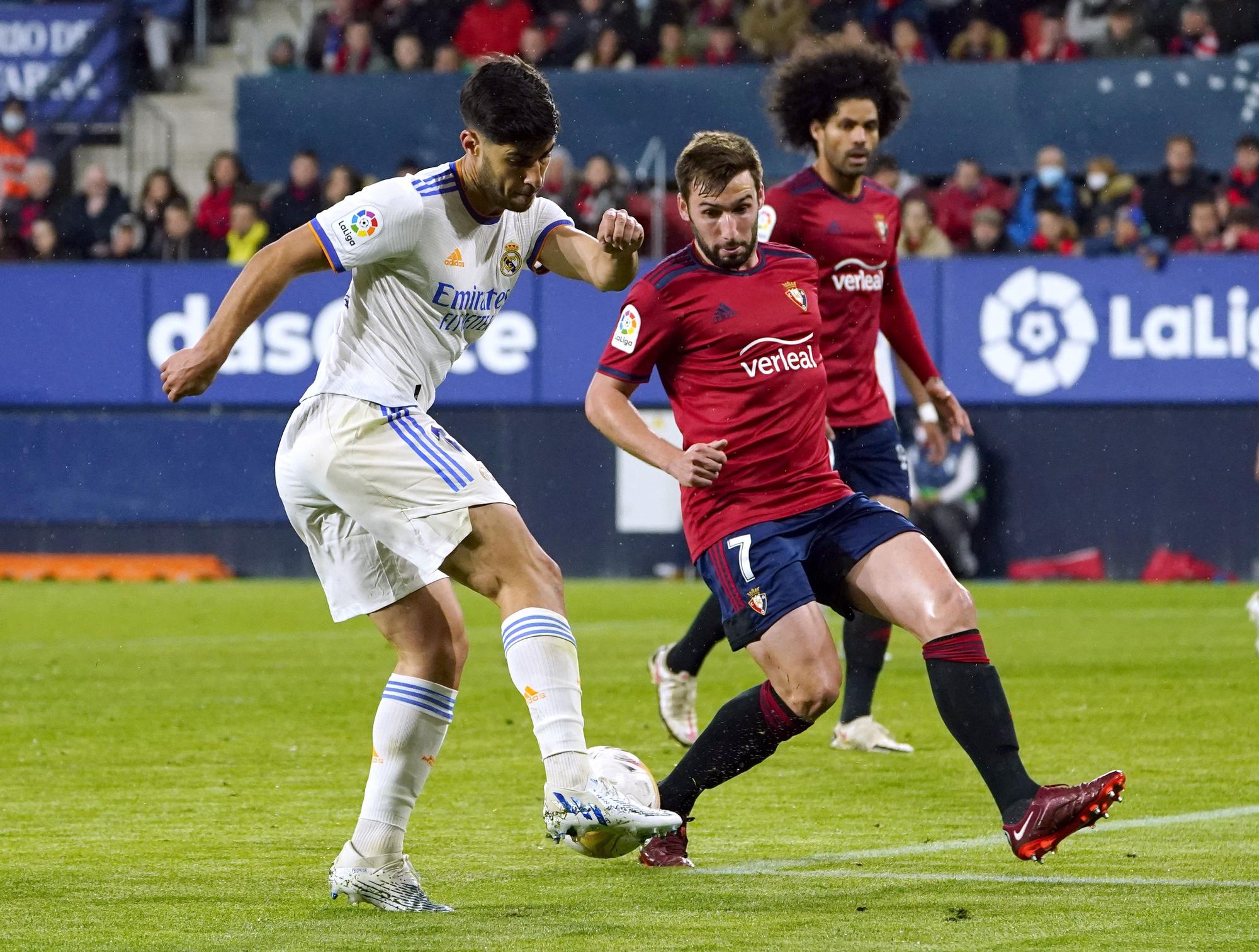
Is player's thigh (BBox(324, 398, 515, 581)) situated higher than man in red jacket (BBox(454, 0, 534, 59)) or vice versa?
man in red jacket (BBox(454, 0, 534, 59))

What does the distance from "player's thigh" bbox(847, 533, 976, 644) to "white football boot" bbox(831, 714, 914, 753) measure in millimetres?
2464

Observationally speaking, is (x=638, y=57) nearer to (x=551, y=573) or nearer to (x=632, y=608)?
(x=632, y=608)

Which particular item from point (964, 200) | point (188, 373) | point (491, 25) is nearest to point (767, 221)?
point (188, 373)

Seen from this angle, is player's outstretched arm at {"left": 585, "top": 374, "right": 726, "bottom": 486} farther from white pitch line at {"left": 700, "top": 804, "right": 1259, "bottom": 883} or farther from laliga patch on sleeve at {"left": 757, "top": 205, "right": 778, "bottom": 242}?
laliga patch on sleeve at {"left": 757, "top": 205, "right": 778, "bottom": 242}

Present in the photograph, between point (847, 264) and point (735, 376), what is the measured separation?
6.45 ft

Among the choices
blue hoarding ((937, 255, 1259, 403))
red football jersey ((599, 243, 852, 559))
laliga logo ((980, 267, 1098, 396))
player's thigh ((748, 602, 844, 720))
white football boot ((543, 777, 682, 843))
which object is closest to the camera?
white football boot ((543, 777, 682, 843))

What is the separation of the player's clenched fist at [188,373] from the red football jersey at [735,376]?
1187mm

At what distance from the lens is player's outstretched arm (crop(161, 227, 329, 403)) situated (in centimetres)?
465

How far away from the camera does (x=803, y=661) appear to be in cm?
526

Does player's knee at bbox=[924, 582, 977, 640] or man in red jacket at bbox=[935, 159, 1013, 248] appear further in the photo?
man in red jacket at bbox=[935, 159, 1013, 248]

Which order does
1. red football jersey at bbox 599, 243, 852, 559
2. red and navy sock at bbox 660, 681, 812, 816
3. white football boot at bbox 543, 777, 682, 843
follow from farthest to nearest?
1. red football jersey at bbox 599, 243, 852, 559
2. red and navy sock at bbox 660, 681, 812, 816
3. white football boot at bbox 543, 777, 682, 843

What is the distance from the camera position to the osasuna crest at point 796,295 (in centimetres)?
561

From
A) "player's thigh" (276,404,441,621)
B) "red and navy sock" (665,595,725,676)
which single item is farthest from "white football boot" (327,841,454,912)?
"red and navy sock" (665,595,725,676)

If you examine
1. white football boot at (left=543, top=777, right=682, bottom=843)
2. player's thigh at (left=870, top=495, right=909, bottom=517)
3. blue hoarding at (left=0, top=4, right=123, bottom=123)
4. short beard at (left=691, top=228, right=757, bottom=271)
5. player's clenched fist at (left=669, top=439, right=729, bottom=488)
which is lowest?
white football boot at (left=543, top=777, right=682, bottom=843)
